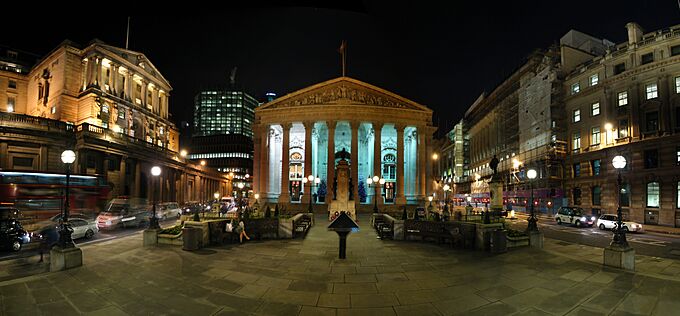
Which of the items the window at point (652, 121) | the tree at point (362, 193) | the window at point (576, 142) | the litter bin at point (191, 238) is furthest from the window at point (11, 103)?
the window at point (652, 121)

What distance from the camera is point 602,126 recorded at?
36719mm

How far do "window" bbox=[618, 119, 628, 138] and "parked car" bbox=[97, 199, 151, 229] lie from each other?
4907 centimetres

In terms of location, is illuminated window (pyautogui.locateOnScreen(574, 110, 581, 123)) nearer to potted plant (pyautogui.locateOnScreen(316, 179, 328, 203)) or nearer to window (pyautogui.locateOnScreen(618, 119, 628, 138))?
window (pyautogui.locateOnScreen(618, 119, 628, 138))

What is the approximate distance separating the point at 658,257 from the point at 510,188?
4339cm

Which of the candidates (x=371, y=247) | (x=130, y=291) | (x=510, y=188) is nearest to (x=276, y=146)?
(x=510, y=188)

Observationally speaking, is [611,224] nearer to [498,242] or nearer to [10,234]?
Answer: [498,242]

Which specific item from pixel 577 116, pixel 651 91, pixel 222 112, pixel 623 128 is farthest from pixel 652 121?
pixel 222 112

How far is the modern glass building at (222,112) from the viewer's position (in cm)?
16600

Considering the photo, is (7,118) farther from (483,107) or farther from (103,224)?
(483,107)

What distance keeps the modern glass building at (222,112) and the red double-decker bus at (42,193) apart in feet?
472

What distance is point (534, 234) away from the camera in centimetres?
1528

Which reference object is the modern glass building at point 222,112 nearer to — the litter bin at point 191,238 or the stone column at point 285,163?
the stone column at point 285,163

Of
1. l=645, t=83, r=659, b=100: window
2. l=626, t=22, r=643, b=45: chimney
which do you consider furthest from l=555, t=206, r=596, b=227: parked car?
l=626, t=22, r=643, b=45: chimney

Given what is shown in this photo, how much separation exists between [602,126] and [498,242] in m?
34.2
